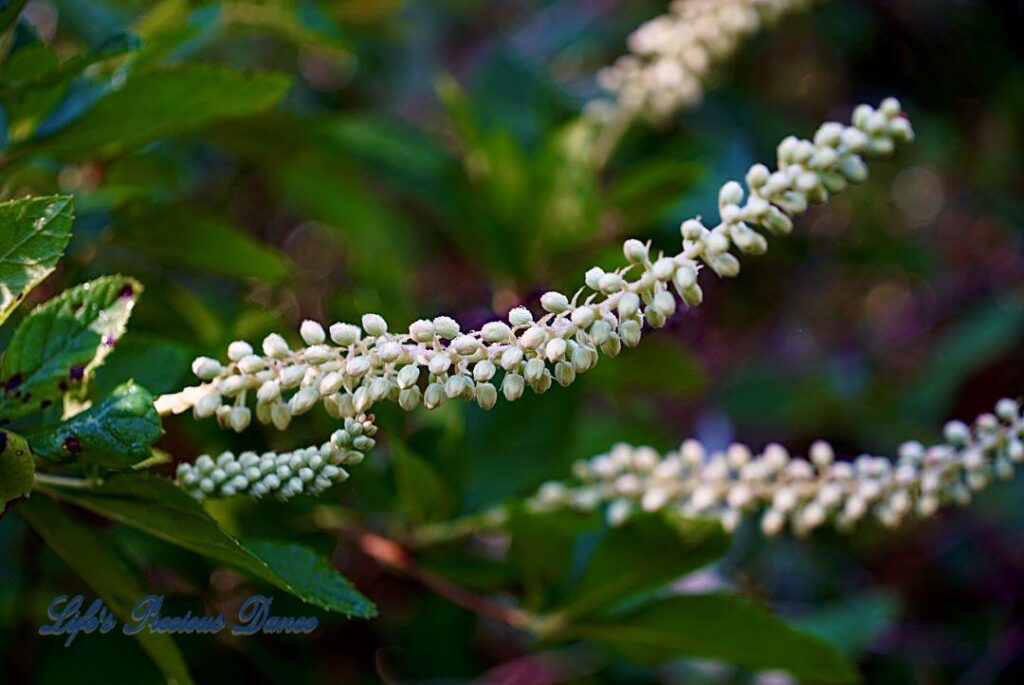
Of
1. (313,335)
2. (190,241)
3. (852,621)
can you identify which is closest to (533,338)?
(313,335)

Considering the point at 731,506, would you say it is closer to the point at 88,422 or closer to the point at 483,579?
the point at 483,579

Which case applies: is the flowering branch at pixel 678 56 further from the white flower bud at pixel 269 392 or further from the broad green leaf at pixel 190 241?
the white flower bud at pixel 269 392

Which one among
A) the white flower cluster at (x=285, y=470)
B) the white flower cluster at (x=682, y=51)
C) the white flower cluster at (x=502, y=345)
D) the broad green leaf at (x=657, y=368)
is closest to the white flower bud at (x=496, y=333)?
the white flower cluster at (x=502, y=345)

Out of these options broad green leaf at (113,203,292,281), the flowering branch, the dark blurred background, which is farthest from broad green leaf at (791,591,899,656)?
broad green leaf at (113,203,292,281)

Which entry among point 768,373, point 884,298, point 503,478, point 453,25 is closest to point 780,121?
point 768,373

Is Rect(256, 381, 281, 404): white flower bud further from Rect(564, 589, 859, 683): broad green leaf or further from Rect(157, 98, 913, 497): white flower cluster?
Rect(564, 589, 859, 683): broad green leaf

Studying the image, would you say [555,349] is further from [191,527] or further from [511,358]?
[191,527]

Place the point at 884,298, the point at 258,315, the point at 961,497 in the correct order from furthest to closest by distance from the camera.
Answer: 1. the point at 884,298
2. the point at 258,315
3. the point at 961,497
